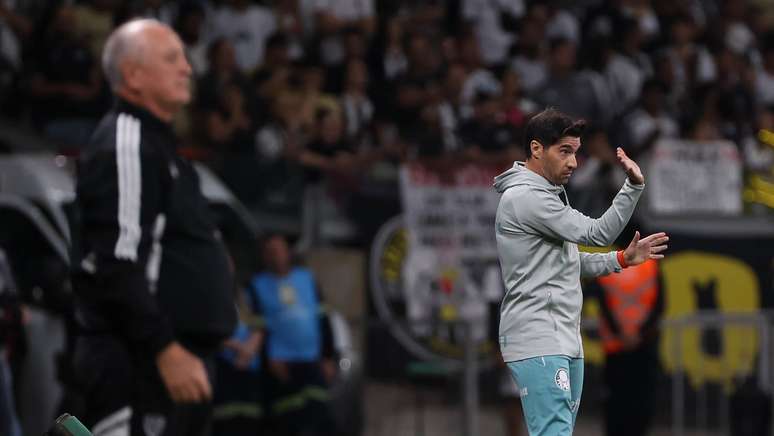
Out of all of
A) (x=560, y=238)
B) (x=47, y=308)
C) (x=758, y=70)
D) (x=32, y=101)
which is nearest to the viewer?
(x=560, y=238)

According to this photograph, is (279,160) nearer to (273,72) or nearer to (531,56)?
(273,72)

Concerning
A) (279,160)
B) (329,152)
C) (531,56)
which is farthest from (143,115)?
(531,56)

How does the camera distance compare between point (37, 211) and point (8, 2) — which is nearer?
point (37, 211)

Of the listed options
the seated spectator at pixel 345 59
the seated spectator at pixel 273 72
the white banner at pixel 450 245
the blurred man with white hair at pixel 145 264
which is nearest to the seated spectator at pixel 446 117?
the white banner at pixel 450 245

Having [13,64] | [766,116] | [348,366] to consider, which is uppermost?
[13,64]

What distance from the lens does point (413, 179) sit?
41.2 ft

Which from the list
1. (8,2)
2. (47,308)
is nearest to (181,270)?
(47,308)

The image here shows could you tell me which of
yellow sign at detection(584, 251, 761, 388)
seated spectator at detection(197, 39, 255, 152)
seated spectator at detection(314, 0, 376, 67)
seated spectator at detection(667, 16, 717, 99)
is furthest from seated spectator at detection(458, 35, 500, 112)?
yellow sign at detection(584, 251, 761, 388)

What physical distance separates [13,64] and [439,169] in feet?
16.3

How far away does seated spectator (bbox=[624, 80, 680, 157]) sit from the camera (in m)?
15.6

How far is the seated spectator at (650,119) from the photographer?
15.6 meters

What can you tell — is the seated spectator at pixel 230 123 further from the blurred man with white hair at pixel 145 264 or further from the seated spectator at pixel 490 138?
the blurred man with white hair at pixel 145 264

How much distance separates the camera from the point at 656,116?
16312 millimetres

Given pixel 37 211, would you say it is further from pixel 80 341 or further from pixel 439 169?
pixel 80 341
